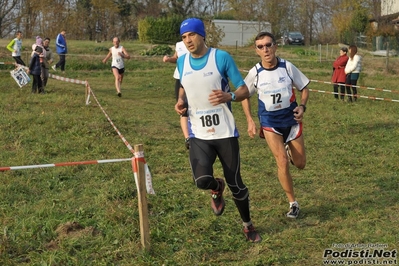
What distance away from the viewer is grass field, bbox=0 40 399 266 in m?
4.80

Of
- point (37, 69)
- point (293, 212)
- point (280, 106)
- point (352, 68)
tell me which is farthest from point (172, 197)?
point (37, 69)

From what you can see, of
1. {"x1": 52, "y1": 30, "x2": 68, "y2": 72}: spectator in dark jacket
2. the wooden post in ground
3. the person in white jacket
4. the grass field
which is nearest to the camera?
the wooden post in ground

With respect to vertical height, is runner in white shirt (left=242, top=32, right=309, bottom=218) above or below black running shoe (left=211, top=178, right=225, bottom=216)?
above

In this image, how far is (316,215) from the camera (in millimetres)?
5801

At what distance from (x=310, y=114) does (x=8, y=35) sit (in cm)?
4479

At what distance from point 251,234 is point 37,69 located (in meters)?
12.5

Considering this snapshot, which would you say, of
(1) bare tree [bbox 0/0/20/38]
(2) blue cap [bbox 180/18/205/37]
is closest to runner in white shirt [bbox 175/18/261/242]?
(2) blue cap [bbox 180/18/205/37]

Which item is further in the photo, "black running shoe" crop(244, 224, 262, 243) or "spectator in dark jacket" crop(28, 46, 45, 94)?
"spectator in dark jacket" crop(28, 46, 45, 94)

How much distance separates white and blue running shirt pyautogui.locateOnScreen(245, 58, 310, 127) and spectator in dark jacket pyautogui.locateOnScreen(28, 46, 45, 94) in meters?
11.7

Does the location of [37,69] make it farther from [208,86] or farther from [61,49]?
[208,86]

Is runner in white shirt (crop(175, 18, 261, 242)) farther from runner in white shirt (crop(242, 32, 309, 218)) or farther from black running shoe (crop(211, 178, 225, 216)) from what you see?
Result: runner in white shirt (crop(242, 32, 309, 218))

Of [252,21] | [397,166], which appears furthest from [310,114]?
[252,21]

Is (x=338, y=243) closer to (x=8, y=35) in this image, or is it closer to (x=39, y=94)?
(x=39, y=94)

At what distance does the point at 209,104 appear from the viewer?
4812 mm
